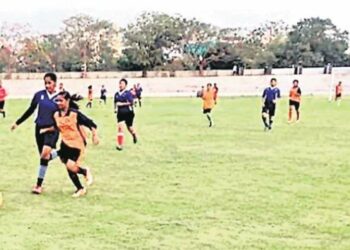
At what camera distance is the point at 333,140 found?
18578mm

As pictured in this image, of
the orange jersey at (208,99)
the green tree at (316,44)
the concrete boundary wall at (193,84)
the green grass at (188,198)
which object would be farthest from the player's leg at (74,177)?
the green tree at (316,44)

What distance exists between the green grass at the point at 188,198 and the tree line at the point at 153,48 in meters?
56.8

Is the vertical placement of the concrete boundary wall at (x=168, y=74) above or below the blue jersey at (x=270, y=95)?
below

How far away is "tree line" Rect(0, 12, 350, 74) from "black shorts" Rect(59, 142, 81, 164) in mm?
61878

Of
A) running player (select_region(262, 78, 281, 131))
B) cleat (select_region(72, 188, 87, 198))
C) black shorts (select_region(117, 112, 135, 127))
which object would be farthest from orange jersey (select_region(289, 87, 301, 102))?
cleat (select_region(72, 188, 87, 198))

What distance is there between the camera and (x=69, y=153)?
10.1 m

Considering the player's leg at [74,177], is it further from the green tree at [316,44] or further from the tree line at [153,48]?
the green tree at [316,44]

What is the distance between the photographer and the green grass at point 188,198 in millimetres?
7660

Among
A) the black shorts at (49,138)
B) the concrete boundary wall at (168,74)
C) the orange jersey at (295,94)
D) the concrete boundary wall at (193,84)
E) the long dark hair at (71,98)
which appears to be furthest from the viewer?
the concrete boundary wall at (168,74)

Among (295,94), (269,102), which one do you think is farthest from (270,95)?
(295,94)

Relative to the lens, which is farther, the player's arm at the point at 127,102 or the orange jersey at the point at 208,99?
the orange jersey at the point at 208,99

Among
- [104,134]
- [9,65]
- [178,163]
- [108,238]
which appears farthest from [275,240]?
[9,65]

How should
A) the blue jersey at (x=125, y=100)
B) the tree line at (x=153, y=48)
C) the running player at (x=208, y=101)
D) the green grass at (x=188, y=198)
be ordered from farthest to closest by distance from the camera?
the tree line at (x=153, y=48)
the running player at (x=208, y=101)
the blue jersey at (x=125, y=100)
the green grass at (x=188, y=198)

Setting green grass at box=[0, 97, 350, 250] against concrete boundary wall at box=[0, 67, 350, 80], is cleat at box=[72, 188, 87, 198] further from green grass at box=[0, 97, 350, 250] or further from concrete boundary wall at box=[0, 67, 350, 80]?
concrete boundary wall at box=[0, 67, 350, 80]
